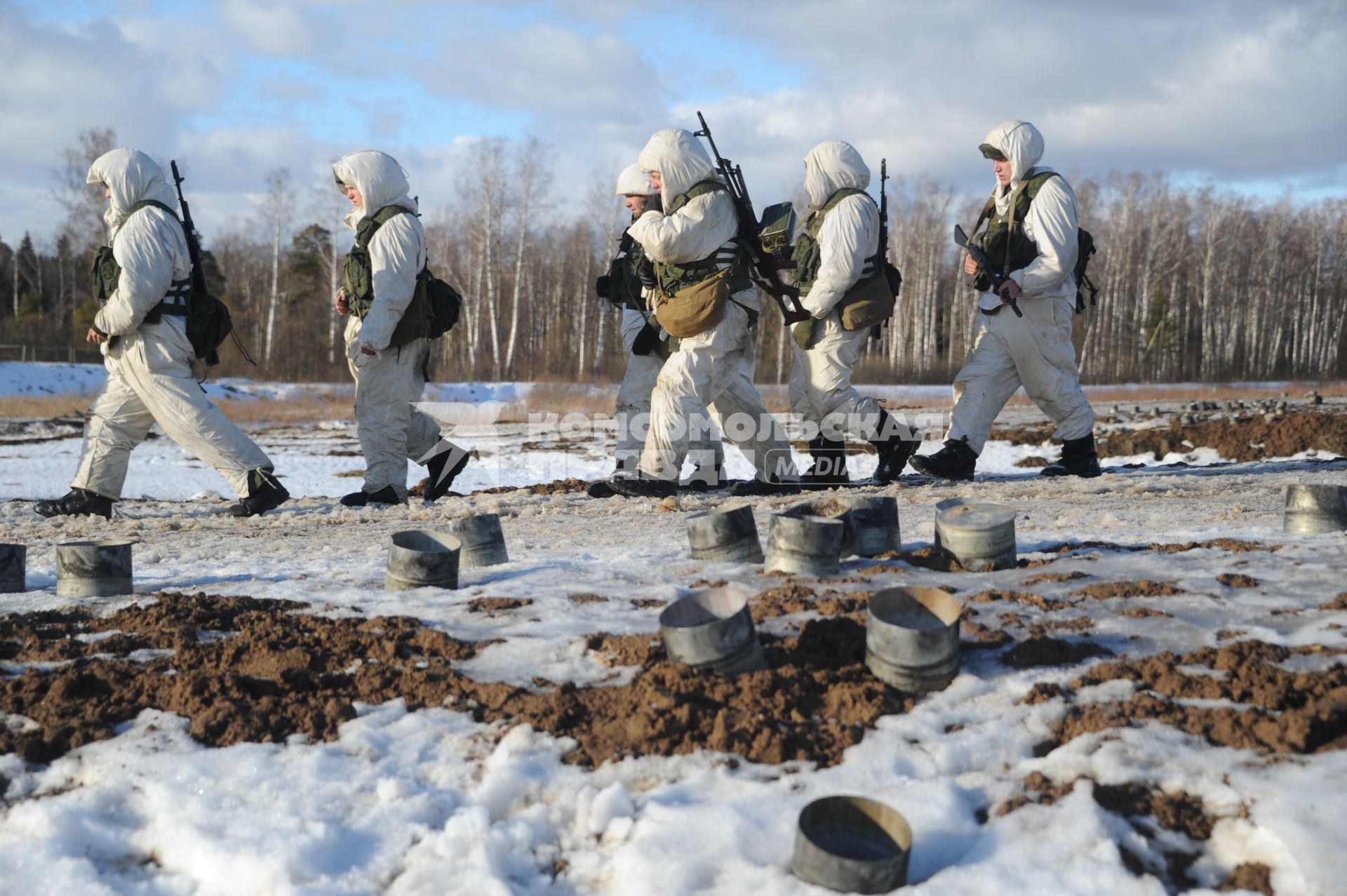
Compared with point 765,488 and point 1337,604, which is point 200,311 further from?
point 1337,604

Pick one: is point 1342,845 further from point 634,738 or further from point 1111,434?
point 1111,434

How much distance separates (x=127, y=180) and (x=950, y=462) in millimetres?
6035

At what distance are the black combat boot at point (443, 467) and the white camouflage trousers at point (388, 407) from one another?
0.93 ft

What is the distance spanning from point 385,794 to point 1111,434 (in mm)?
11833

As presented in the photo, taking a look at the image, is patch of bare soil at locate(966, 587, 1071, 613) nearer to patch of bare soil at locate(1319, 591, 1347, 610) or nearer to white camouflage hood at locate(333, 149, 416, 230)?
patch of bare soil at locate(1319, 591, 1347, 610)

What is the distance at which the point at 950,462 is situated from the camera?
7875mm

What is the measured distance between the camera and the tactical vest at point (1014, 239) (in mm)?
7699

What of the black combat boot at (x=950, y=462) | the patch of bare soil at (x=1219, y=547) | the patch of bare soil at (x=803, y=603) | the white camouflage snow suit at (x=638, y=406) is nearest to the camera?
the patch of bare soil at (x=803, y=603)

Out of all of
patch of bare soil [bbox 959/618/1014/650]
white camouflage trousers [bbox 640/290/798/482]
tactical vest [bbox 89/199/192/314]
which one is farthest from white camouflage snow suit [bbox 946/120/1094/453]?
tactical vest [bbox 89/199/192/314]

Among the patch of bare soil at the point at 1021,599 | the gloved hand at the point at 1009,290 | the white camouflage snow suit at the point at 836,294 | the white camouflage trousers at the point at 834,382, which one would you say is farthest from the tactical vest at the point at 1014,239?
the patch of bare soil at the point at 1021,599

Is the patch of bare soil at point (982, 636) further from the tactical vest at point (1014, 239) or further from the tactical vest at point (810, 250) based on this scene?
the tactical vest at point (1014, 239)

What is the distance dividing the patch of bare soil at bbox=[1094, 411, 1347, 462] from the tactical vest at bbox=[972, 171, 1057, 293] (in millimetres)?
4252

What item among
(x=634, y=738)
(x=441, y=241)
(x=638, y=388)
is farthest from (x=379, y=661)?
(x=441, y=241)

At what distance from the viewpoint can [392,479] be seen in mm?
7777
